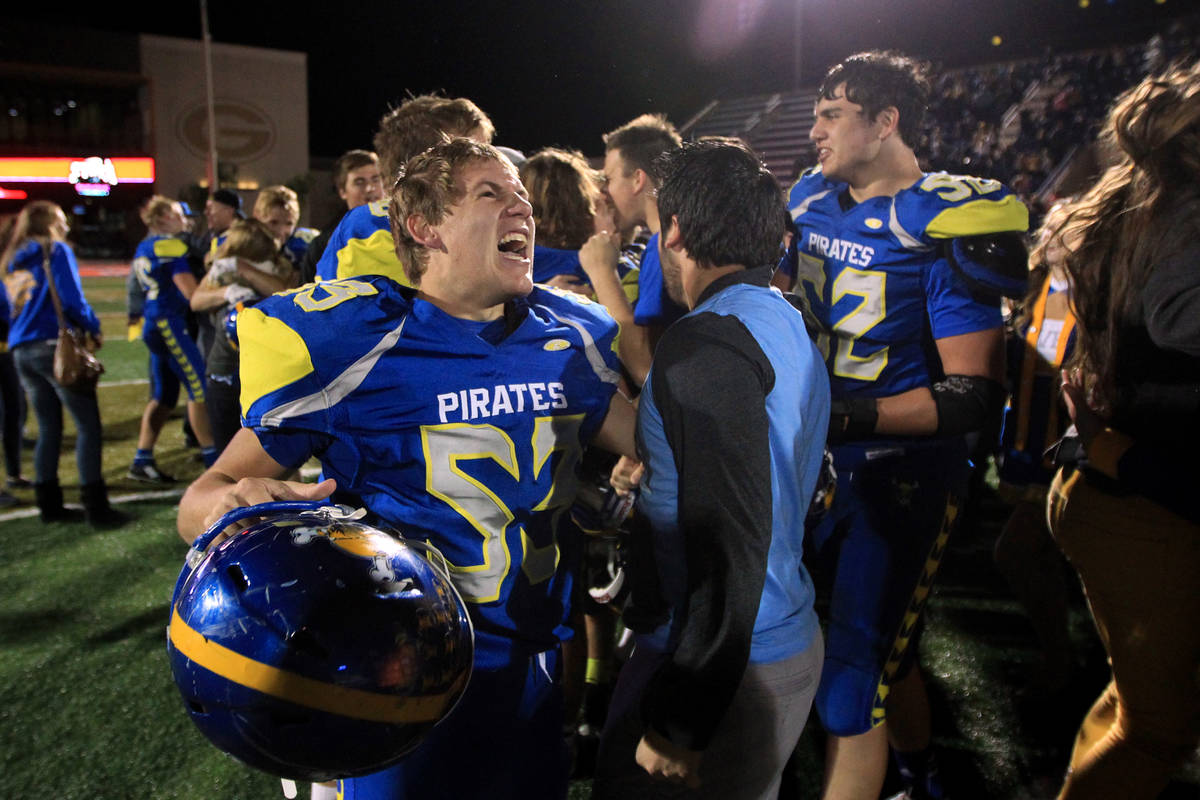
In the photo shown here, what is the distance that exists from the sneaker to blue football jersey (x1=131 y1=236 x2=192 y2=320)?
121 centimetres

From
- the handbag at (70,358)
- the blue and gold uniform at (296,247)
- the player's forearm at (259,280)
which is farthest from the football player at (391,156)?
the blue and gold uniform at (296,247)

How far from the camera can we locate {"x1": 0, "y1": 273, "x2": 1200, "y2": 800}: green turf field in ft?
9.32

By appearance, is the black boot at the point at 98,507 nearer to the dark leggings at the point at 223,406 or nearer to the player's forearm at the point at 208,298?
the dark leggings at the point at 223,406

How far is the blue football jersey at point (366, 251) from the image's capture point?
2.69 metres

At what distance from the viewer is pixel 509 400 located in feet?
5.48

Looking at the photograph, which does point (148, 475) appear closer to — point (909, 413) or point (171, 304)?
point (171, 304)

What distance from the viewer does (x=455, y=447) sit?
64.1 inches

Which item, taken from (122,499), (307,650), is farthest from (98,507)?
(307,650)

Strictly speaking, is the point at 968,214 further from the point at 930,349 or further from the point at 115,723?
the point at 115,723

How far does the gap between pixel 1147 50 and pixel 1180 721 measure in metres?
21.9

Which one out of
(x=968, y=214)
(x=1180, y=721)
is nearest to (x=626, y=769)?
(x=1180, y=721)

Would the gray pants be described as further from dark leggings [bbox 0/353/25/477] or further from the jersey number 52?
dark leggings [bbox 0/353/25/477]

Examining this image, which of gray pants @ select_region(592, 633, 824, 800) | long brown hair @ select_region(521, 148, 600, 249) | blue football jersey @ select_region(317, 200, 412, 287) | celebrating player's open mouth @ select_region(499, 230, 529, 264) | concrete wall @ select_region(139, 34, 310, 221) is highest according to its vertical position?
concrete wall @ select_region(139, 34, 310, 221)

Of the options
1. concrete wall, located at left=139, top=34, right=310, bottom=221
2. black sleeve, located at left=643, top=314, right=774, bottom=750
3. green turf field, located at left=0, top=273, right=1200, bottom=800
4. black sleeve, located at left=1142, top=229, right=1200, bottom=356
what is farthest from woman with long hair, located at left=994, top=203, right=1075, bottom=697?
concrete wall, located at left=139, top=34, right=310, bottom=221
